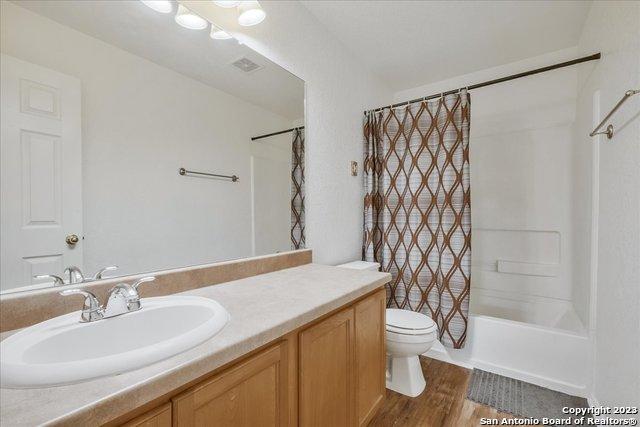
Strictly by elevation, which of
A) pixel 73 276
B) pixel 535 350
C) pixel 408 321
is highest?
pixel 73 276

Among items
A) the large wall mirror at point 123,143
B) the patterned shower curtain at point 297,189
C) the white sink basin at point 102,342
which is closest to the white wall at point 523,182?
the patterned shower curtain at point 297,189

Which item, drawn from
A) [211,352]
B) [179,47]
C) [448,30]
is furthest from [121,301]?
[448,30]

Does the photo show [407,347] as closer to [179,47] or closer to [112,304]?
[112,304]

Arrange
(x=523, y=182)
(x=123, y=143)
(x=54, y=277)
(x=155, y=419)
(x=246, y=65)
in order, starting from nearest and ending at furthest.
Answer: (x=155, y=419) → (x=54, y=277) → (x=123, y=143) → (x=246, y=65) → (x=523, y=182)

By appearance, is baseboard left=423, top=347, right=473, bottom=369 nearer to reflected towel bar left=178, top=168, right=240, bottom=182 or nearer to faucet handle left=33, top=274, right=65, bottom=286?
reflected towel bar left=178, top=168, right=240, bottom=182

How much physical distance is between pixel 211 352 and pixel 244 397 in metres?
0.21

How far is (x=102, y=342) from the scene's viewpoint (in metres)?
0.77

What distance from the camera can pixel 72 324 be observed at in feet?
2.40

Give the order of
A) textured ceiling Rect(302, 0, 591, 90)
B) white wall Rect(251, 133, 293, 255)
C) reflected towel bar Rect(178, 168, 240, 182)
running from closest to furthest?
reflected towel bar Rect(178, 168, 240, 182) → white wall Rect(251, 133, 293, 255) → textured ceiling Rect(302, 0, 591, 90)

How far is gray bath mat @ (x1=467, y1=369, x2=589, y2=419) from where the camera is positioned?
61.5 inches

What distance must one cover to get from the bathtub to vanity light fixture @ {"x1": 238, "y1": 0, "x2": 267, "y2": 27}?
7.52 ft

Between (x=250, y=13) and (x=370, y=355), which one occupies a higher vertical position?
(x=250, y=13)

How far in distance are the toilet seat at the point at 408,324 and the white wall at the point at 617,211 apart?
80 cm

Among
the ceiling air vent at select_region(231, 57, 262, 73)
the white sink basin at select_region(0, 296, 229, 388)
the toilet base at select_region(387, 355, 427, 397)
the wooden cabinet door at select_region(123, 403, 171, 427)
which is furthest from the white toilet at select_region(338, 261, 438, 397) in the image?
the ceiling air vent at select_region(231, 57, 262, 73)
